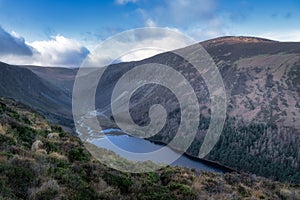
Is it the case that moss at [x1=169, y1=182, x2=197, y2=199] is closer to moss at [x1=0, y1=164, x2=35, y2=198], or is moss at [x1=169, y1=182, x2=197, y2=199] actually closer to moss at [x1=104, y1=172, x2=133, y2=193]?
moss at [x1=104, y1=172, x2=133, y2=193]

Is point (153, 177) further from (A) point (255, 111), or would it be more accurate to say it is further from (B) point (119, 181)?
(A) point (255, 111)

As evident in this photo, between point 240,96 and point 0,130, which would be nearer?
point 0,130

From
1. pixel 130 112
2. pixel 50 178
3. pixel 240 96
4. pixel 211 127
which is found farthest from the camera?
pixel 130 112

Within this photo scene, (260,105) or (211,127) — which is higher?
(260,105)

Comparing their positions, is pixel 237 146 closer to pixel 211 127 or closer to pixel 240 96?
pixel 211 127

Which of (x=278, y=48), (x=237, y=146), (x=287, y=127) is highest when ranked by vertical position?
(x=278, y=48)

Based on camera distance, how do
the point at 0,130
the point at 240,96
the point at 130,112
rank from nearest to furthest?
the point at 0,130, the point at 240,96, the point at 130,112

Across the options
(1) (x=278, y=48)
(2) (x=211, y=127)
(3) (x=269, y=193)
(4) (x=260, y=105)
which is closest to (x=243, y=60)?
(1) (x=278, y=48)

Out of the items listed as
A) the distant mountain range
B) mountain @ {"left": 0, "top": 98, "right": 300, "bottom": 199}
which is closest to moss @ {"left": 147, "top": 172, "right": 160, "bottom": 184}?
mountain @ {"left": 0, "top": 98, "right": 300, "bottom": 199}
